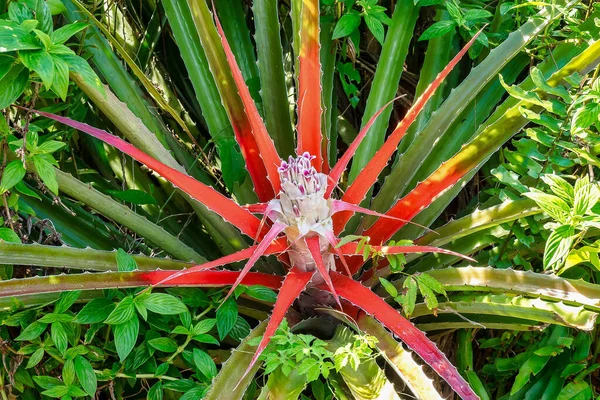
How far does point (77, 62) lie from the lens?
1.16 metres

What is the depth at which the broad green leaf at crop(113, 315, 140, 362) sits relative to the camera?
1.17 metres

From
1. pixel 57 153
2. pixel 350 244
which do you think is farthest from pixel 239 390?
pixel 57 153

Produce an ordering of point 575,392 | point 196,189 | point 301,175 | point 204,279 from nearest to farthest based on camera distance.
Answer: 1. point 301,175
2. point 196,189
3. point 204,279
4. point 575,392

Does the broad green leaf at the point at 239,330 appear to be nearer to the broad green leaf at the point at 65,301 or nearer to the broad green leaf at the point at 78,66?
the broad green leaf at the point at 65,301

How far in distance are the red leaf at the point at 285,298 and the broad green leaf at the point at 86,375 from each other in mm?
329

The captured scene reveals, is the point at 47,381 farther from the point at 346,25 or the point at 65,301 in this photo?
the point at 346,25

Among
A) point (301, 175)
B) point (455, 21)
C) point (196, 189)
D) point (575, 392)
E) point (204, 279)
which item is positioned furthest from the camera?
point (455, 21)

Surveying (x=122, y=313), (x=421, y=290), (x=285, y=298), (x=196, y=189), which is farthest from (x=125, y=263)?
(x=421, y=290)

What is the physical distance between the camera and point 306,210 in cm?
107

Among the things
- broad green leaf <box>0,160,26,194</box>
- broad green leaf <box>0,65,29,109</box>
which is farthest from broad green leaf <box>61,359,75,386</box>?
broad green leaf <box>0,65,29,109</box>

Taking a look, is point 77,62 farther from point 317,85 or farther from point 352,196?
point 352,196

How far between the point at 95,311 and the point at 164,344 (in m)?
0.14

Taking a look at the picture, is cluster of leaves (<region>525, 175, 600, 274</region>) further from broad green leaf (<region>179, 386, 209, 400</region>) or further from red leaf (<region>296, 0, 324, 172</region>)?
broad green leaf (<region>179, 386, 209, 400</region>)

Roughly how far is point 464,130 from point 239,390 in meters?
0.81
